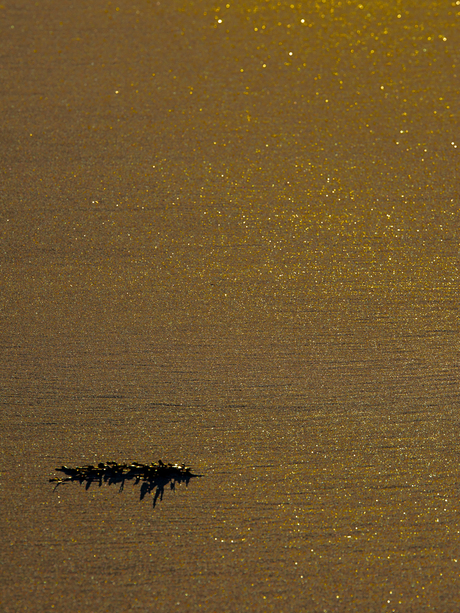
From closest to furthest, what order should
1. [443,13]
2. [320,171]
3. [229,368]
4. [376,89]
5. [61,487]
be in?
1. [61,487]
2. [229,368]
3. [320,171]
4. [376,89]
5. [443,13]

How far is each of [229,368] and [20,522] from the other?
46 cm

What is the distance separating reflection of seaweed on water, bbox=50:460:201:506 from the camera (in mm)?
1110

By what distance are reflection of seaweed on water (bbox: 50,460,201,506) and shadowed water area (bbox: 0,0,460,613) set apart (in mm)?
13

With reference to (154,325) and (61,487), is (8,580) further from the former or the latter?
(154,325)

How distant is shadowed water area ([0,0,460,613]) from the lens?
40.3 inches

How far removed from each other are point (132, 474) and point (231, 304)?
0.44 metres

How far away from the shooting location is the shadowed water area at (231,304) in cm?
102

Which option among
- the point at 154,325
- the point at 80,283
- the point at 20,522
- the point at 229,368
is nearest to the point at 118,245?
the point at 80,283

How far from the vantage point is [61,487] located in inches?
43.2

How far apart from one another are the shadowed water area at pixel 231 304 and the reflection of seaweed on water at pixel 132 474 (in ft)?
0.04

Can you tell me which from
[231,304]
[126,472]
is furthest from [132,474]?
[231,304]

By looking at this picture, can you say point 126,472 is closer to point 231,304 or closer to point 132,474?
point 132,474

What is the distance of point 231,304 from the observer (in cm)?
142

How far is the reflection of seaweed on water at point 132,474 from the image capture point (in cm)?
111
